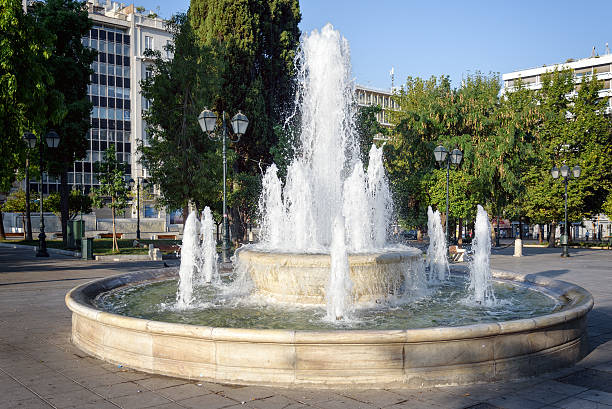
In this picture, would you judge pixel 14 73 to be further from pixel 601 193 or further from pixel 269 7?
pixel 601 193

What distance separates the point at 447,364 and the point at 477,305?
4.11 m

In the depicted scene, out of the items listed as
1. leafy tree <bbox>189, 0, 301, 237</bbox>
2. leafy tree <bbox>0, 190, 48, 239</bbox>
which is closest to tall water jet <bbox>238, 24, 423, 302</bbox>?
→ leafy tree <bbox>189, 0, 301, 237</bbox>

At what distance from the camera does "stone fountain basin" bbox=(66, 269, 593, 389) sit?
541cm

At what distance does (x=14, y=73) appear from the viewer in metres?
14.7

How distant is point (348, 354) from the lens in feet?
17.8

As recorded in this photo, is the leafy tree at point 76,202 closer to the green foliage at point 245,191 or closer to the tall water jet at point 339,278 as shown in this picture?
the green foliage at point 245,191

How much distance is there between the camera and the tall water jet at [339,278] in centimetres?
805

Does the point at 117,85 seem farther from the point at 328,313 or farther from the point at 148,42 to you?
the point at 328,313

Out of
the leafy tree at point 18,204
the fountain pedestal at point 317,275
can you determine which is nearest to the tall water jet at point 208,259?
the fountain pedestal at point 317,275

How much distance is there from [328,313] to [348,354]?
2610 mm

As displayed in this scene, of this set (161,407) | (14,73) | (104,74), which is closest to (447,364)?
(161,407)

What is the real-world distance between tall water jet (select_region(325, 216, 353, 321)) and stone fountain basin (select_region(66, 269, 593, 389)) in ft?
8.12

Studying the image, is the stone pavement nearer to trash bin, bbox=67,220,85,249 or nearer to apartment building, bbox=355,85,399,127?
trash bin, bbox=67,220,85,249

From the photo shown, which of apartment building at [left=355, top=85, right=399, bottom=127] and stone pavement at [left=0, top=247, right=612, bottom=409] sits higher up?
apartment building at [left=355, top=85, right=399, bottom=127]
